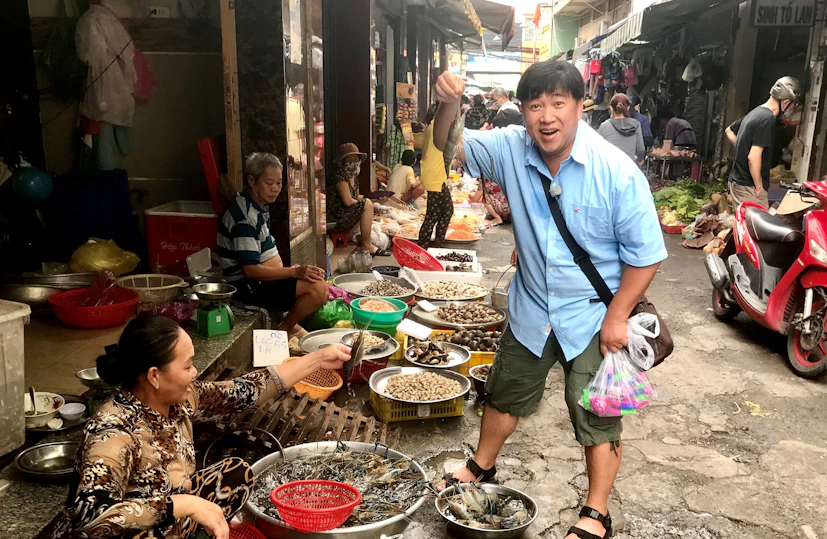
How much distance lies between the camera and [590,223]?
2.90 metres

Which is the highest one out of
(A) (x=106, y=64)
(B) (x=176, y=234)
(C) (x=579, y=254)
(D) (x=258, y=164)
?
(A) (x=106, y=64)

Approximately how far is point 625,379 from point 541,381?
1.46ft

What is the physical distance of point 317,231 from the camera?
21.7 ft

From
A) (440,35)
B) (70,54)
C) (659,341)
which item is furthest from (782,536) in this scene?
(440,35)

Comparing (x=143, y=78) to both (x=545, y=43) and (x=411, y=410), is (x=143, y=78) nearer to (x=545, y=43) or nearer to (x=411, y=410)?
(x=411, y=410)

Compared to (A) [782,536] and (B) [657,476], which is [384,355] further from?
(A) [782,536]

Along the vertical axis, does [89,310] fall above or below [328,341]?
above

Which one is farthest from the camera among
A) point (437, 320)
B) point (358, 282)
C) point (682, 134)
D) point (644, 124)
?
point (682, 134)

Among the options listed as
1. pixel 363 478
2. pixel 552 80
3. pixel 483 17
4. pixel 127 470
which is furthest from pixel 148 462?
pixel 483 17

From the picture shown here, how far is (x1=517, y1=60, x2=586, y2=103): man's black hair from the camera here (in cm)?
279

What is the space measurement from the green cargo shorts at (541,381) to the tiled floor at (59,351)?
7.92ft

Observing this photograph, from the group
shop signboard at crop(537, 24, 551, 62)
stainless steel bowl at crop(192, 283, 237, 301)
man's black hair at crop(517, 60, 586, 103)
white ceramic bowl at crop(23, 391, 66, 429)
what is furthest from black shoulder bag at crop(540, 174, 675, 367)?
shop signboard at crop(537, 24, 551, 62)

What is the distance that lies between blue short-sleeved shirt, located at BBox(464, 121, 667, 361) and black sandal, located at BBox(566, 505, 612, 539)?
743 millimetres

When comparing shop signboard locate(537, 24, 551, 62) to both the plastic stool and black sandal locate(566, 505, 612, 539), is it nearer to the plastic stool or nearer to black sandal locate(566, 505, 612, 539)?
the plastic stool
